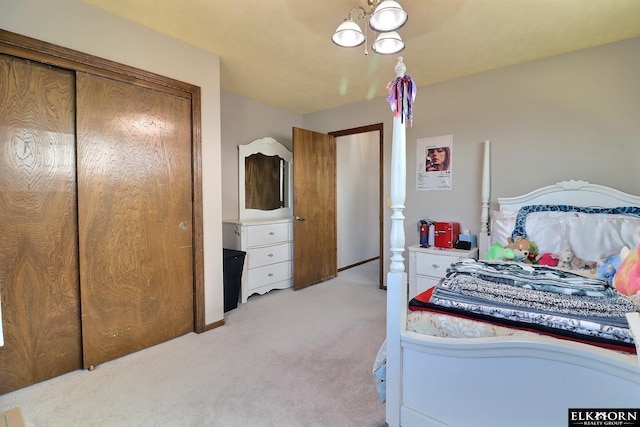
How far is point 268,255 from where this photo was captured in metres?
3.66

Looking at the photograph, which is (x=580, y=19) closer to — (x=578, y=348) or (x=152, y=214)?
(x=578, y=348)

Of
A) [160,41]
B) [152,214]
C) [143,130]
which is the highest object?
[160,41]

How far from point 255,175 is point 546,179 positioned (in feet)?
10.3

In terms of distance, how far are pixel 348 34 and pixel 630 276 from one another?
1.96 m

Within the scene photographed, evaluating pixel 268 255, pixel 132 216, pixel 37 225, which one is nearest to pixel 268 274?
pixel 268 255

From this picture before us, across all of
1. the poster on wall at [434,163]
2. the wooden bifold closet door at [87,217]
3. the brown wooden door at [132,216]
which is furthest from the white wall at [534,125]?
the wooden bifold closet door at [87,217]

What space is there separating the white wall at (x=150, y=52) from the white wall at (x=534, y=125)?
1826mm

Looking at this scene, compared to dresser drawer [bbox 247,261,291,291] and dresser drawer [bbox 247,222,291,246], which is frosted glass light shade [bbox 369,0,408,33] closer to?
dresser drawer [bbox 247,222,291,246]

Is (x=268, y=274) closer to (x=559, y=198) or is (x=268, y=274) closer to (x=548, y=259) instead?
(x=548, y=259)

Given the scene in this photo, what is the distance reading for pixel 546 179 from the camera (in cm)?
275

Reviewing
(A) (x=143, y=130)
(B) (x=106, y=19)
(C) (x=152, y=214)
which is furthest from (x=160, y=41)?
(C) (x=152, y=214)

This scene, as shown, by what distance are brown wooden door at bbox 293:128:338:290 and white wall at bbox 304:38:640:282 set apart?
95cm

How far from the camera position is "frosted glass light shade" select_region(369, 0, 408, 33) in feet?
5.27

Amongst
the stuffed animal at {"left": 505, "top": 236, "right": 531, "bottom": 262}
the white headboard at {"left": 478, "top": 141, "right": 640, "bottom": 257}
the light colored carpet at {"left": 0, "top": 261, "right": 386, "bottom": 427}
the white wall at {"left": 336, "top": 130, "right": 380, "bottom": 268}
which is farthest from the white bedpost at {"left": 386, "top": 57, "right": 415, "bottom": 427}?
the white wall at {"left": 336, "top": 130, "right": 380, "bottom": 268}
